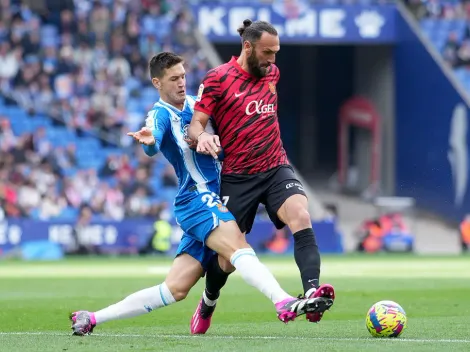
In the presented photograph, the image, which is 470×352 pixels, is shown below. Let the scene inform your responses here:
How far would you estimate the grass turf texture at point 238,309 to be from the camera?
8.11 m

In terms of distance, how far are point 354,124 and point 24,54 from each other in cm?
1199

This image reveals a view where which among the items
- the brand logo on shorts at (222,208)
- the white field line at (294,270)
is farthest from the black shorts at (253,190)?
the white field line at (294,270)

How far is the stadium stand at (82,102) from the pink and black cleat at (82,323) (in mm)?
16214

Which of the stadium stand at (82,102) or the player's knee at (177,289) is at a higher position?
the player's knee at (177,289)

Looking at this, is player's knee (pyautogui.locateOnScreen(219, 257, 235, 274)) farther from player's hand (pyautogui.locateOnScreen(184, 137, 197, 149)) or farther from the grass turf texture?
player's hand (pyautogui.locateOnScreen(184, 137, 197, 149))

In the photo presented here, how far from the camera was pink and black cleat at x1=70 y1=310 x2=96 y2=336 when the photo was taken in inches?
344

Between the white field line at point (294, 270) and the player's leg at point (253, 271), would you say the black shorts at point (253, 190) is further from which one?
the white field line at point (294, 270)

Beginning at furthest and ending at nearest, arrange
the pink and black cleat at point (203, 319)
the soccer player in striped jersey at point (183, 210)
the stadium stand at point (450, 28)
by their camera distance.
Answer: the stadium stand at point (450, 28) < the pink and black cleat at point (203, 319) < the soccer player in striped jersey at point (183, 210)

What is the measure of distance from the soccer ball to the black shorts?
98 cm

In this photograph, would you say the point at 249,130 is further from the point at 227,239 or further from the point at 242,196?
the point at 227,239

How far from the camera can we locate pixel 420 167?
107 ft

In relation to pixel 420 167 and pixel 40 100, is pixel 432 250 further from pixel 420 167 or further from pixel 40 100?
pixel 40 100

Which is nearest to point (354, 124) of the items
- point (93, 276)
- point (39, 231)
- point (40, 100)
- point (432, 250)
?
point (432, 250)

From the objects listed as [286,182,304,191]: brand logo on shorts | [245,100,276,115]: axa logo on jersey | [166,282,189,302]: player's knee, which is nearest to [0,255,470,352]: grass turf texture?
[166,282,189,302]: player's knee
